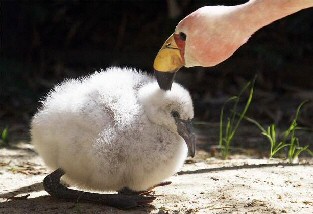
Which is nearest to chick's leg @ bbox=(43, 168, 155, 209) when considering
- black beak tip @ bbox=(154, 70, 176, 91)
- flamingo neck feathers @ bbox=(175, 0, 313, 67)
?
black beak tip @ bbox=(154, 70, 176, 91)

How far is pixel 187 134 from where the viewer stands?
2.88 meters

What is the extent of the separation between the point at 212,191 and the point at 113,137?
51 cm

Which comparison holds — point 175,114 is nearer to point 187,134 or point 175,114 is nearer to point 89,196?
point 187,134

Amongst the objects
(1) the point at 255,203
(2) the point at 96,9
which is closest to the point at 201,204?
(1) the point at 255,203

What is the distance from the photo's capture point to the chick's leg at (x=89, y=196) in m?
2.80

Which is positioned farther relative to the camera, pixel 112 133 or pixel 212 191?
pixel 212 191

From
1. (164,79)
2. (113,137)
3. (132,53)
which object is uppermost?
(132,53)

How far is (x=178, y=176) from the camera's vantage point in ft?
11.2

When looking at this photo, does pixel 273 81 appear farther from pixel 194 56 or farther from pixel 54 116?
pixel 54 116

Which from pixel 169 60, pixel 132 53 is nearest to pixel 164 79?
pixel 169 60

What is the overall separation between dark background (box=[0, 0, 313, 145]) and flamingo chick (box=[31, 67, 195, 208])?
2.41 m

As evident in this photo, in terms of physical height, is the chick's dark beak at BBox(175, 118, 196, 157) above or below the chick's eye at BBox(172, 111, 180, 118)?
below

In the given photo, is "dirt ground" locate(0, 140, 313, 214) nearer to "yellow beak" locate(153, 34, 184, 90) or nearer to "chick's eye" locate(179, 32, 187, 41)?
"yellow beak" locate(153, 34, 184, 90)

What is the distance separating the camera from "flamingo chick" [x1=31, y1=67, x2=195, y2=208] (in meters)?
2.80
